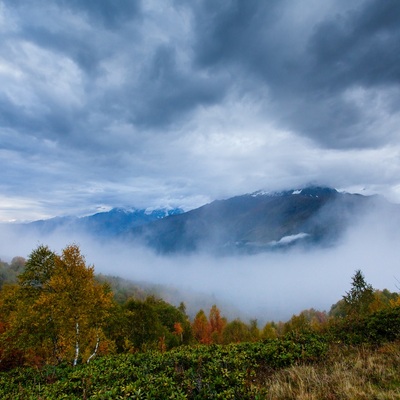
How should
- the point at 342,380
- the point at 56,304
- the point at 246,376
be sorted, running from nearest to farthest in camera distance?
the point at 342,380 < the point at 246,376 < the point at 56,304

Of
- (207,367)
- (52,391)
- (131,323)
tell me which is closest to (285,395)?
(207,367)

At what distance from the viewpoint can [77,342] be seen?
76.0 ft

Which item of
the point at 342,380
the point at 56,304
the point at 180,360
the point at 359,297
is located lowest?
the point at 359,297

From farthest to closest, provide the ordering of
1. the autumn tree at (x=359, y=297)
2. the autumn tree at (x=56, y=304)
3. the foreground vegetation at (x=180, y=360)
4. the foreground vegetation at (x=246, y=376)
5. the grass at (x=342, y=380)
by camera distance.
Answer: the autumn tree at (x=359, y=297) < the autumn tree at (x=56, y=304) < the foreground vegetation at (x=180, y=360) < the foreground vegetation at (x=246, y=376) < the grass at (x=342, y=380)

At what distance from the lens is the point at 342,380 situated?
8797 mm

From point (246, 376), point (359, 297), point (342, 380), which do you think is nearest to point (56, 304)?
point (246, 376)

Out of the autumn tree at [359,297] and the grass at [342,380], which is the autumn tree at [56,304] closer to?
the grass at [342,380]

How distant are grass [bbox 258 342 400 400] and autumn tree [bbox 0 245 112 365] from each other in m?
18.6

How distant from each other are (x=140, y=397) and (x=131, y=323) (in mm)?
39777

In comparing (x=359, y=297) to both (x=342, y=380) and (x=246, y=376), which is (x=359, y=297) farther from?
(x=246, y=376)

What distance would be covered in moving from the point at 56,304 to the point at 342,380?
71.9 ft

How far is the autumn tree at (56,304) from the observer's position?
22984mm

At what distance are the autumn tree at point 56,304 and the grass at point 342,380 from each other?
1857cm

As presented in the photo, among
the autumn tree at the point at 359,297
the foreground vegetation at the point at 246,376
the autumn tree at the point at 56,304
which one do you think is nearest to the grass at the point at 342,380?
the foreground vegetation at the point at 246,376
